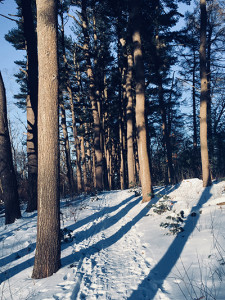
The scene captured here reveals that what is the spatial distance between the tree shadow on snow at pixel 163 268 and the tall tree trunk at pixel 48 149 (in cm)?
156

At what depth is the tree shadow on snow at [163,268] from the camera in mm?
2724

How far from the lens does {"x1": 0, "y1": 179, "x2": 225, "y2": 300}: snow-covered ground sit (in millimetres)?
2738

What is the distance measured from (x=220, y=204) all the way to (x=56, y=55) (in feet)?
18.6

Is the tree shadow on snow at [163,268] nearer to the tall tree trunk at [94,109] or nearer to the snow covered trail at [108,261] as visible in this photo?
the snow covered trail at [108,261]

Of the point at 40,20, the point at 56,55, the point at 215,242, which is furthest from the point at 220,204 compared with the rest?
the point at 40,20

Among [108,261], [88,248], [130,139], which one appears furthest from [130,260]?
[130,139]

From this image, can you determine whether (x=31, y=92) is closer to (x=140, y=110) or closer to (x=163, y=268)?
(x=140, y=110)

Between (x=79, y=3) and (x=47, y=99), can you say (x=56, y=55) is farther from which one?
(x=79, y=3)

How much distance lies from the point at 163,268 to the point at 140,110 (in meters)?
6.41

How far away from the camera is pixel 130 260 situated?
3799 millimetres

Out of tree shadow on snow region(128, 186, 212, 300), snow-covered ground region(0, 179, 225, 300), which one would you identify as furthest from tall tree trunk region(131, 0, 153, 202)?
tree shadow on snow region(128, 186, 212, 300)

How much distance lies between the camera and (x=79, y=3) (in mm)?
14430

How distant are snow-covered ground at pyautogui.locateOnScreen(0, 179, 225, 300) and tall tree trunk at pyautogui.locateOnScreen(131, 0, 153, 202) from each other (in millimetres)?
1904

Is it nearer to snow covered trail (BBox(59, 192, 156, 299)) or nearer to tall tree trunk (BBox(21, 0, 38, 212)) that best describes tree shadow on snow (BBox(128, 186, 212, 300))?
snow covered trail (BBox(59, 192, 156, 299))
